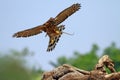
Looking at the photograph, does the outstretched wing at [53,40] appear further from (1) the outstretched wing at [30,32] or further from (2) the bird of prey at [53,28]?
(1) the outstretched wing at [30,32]

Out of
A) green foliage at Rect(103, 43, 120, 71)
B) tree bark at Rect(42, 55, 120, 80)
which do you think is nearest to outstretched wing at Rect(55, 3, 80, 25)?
tree bark at Rect(42, 55, 120, 80)

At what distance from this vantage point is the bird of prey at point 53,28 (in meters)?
8.80

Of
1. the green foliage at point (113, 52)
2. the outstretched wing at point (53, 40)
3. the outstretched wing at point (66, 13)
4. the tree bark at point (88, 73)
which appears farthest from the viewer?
the green foliage at point (113, 52)

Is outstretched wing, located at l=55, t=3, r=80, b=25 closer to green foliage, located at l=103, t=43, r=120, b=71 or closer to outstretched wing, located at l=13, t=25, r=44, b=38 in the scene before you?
outstretched wing, located at l=13, t=25, r=44, b=38

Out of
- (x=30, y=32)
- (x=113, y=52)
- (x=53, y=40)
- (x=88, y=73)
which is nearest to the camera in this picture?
(x=53, y=40)

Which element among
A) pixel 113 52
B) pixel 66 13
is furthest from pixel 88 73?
pixel 113 52

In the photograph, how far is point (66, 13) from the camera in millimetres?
9117

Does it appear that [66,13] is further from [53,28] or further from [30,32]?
[30,32]

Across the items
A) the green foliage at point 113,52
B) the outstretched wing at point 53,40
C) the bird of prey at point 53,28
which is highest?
the green foliage at point 113,52

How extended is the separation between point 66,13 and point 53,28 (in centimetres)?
37

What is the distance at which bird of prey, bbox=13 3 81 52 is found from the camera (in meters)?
8.80

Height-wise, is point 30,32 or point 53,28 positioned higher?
point 30,32

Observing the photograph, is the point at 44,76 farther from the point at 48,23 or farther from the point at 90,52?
the point at 90,52

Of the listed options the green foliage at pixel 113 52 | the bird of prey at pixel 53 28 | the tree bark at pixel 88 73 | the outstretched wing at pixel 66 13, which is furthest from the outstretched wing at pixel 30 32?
the green foliage at pixel 113 52
